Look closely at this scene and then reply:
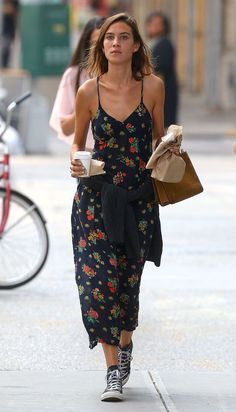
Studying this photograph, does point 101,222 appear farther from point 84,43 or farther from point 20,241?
point 20,241

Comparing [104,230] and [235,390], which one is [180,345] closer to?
[235,390]

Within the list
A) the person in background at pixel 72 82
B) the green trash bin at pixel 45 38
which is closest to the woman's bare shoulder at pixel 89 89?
the person in background at pixel 72 82

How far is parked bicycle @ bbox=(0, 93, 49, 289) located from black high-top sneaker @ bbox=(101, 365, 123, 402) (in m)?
2.76

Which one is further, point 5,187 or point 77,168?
point 5,187

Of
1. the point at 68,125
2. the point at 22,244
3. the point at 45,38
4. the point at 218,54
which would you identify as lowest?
the point at 218,54

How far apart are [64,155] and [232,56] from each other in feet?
32.3

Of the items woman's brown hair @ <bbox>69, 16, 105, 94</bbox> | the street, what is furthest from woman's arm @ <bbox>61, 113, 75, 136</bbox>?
the street

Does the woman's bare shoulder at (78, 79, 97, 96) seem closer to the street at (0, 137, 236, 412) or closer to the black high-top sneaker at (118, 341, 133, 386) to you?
the black high-top sneaker at (118, 341, 133, 386)

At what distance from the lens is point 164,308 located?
8594mm

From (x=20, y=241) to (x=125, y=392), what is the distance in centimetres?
274

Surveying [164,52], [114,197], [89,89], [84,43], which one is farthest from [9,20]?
[114,197]

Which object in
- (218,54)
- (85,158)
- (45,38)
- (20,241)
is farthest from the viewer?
(218,54)

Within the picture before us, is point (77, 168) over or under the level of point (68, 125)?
over

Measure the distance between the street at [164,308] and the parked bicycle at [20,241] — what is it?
14 centimetres
